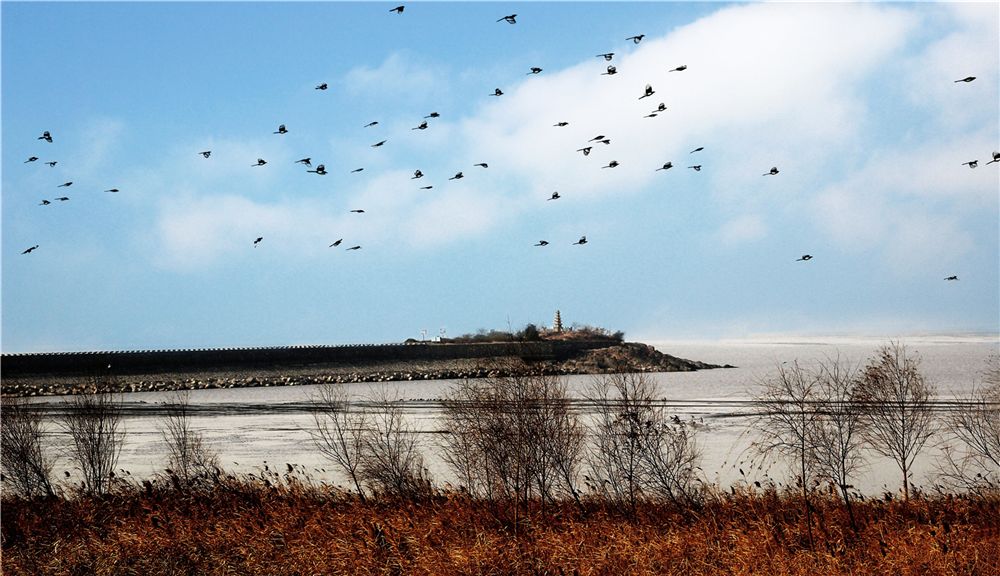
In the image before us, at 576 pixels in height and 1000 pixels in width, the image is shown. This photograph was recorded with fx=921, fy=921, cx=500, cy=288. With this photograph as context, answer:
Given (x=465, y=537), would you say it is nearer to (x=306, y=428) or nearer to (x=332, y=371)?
(x=306, y=428)

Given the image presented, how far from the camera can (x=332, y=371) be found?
100312 millimetres

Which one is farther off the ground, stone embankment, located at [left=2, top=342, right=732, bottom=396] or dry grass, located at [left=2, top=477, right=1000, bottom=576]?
stone embankment, located at [left=2, top=342, right=732, bottom=396]

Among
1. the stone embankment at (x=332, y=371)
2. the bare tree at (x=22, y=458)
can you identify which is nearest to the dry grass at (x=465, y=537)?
the bare tree at (x=22, y=458)

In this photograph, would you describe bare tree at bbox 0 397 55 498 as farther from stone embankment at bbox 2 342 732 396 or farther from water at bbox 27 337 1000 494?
stone embankment at bbox 2 342 732 396

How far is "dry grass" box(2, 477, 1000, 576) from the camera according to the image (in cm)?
1831

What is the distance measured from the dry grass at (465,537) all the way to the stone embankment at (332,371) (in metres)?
53.1

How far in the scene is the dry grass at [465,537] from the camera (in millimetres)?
18312

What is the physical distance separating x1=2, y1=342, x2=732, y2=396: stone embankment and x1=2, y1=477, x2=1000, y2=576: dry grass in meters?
53.1

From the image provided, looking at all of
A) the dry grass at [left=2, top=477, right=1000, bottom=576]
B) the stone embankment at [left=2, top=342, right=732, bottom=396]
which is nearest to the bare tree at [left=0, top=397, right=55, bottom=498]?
the dry grass at [left=2, top=477, right=1000, bottom=576]

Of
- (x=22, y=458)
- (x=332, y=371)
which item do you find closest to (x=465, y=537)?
(x=22, y=458)

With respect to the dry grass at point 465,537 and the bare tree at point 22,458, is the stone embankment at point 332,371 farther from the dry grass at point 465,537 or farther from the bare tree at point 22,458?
the dry grass at point 465,537

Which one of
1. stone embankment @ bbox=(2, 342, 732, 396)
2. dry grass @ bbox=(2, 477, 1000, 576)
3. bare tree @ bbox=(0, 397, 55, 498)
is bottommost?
dry grass @ bbox=(2, 477, 1000, 576)

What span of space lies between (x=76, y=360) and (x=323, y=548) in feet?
262

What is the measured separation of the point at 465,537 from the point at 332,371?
81.3 meters
